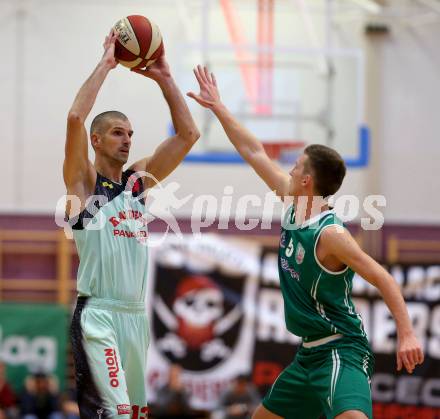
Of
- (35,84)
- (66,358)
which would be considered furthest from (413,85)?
(66,358)

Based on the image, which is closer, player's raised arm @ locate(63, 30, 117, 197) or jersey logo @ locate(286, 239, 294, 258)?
player's raised arm @ locate(63, 30, 117, 197)

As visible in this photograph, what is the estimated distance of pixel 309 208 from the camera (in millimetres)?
5969

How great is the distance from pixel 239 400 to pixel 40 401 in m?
2.91

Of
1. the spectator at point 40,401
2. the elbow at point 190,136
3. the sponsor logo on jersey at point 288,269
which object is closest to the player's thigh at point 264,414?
the sponsor logo on jersey at point 288,269

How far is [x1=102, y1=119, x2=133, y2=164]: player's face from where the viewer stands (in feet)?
19.1

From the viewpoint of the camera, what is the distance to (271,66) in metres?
12.0

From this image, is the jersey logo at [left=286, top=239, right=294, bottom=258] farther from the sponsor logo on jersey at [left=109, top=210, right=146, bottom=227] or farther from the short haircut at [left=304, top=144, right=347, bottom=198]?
the sponsor logo on jersey at [left=109, top=210, right=146, bottom=227]

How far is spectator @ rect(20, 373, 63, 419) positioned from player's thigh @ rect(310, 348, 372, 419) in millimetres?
7816

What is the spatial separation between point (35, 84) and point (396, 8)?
6463 mm

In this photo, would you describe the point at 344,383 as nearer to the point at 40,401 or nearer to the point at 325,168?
the point at 325,168

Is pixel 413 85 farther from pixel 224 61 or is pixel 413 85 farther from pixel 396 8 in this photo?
pixel 224 61

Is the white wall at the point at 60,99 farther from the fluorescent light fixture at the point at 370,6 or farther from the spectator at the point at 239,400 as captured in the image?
the spectator at the point at 239,400

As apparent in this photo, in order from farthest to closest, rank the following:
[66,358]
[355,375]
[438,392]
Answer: [66,358], [438,392], [355,375]

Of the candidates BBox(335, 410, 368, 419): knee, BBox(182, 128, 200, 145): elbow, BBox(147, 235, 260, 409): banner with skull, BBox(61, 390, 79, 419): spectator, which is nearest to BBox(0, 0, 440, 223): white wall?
BBox(147, 235, 260, 409): banner with skull
